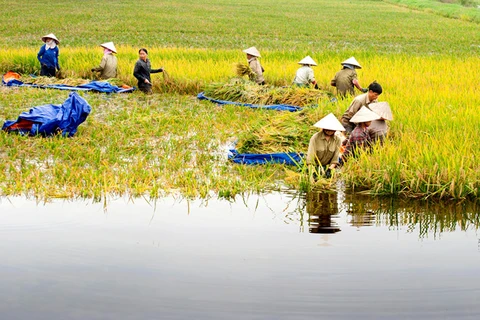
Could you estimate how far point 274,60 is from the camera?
13906 mm

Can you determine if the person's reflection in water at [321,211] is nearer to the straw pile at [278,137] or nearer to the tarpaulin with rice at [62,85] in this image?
the straw pile at [278,137]

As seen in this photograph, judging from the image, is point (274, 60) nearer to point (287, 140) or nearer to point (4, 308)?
point (287, 140)

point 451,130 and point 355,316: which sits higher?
point 451,130

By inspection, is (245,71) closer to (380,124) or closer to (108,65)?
(108,65)

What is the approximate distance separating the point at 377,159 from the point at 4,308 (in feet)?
12.3

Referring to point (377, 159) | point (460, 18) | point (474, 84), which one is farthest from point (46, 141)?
point (460, 18)

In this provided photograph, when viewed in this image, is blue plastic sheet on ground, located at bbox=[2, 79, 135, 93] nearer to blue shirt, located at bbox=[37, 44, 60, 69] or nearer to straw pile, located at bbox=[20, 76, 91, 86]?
straw pile, located at bbox=[20, 76, 91, 86]

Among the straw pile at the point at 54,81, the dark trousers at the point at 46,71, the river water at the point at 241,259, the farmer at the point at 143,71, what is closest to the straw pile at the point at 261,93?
the farmer at the point at 143,71

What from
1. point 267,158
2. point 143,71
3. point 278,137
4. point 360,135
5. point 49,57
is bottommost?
point 267,158

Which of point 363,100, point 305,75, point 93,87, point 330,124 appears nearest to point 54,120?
point 93,87

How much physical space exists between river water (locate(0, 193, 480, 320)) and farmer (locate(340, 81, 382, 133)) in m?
1.76

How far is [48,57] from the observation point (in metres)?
12.4

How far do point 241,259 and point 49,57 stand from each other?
8.81 meters

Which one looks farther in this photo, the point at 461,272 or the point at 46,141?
the point at 46,141
